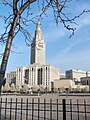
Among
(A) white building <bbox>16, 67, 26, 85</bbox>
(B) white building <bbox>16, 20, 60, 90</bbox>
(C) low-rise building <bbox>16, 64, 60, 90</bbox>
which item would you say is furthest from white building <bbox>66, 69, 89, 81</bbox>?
(A) white building <bbox>16, 67, 26, 85</bbox>

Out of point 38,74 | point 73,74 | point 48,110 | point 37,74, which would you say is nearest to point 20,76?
point 37,74

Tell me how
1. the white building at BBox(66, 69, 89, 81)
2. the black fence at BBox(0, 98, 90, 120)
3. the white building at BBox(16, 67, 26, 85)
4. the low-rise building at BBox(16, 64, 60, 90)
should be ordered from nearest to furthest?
the black fence at BBox(0, 98, 90, 120), the low-rise building at BBox(16, 64, 60, 90), the white building at BBox(16, 67, 26, 85), the white building at BBox(66, 69, 89, 81)

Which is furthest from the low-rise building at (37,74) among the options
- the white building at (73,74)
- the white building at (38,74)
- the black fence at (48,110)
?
the black fence at (48,110)

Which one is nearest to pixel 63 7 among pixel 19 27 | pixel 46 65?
pixel 19 27

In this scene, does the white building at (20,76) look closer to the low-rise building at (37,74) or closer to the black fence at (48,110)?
the low-rise building at (37,74)

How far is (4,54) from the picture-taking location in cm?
333

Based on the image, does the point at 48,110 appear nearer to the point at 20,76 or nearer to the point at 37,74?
the point at 20,76

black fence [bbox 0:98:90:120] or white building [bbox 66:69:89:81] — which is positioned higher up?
white building [bbox 66:69:89:81]

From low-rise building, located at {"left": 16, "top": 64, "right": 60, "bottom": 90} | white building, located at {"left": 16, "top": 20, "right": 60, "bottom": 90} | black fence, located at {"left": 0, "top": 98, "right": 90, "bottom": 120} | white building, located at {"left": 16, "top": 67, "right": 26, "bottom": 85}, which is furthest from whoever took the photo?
white building, located at {"left": 16, "top": 67, "right": 26, "bottom": 85}

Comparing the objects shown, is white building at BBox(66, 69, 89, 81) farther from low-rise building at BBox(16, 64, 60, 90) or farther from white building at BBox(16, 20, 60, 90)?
low-rise building at BBox(16, 64, 60, 90)

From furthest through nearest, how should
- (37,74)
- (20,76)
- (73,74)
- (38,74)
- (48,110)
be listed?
1. (73,74)
2. (38,74)
3. (37,74)
4. (20,76)
5. (48,110)

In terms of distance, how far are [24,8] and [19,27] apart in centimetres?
49

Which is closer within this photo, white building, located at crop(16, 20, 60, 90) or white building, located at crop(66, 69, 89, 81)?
white building, located at crop(16, 20, 60, 90)

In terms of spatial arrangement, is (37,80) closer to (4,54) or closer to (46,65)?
(46,65)
